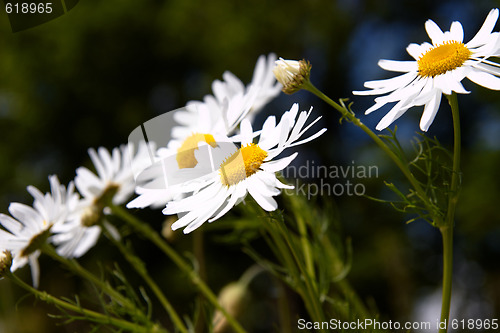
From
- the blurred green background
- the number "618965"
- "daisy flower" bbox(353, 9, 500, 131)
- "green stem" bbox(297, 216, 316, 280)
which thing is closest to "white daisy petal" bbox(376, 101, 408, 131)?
"daisy flower" bbox(353, 9, 500, 131)

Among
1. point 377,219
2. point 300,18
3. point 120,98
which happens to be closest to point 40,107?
point 120,98

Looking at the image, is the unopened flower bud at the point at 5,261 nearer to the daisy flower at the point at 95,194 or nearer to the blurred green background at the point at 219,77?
the daisy flower at the point at 95,194

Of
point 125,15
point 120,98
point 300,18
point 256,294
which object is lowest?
point 256,294

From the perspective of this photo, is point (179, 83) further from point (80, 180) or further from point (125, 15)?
point (80, 180)

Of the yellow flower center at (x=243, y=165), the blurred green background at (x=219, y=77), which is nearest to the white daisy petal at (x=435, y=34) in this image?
the yellow flower center at (x=243, y=165)

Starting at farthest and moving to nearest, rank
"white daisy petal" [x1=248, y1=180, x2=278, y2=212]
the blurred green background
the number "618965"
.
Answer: the blurred green background → the number "618965" → "white daisy petal" [x1=248, y1=180, x2=278, y2=212]

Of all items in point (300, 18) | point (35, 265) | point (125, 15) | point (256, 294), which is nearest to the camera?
point (35, 265)

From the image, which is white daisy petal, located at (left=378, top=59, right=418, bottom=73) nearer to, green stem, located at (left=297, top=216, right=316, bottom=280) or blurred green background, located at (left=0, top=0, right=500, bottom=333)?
green stem, located at (left=297, top=216, right=316, bottom=280)

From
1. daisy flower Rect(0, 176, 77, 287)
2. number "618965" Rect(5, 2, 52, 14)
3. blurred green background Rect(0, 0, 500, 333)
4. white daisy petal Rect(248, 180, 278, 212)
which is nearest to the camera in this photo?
white daisy petal Rect(248, 180, 278, 212)
